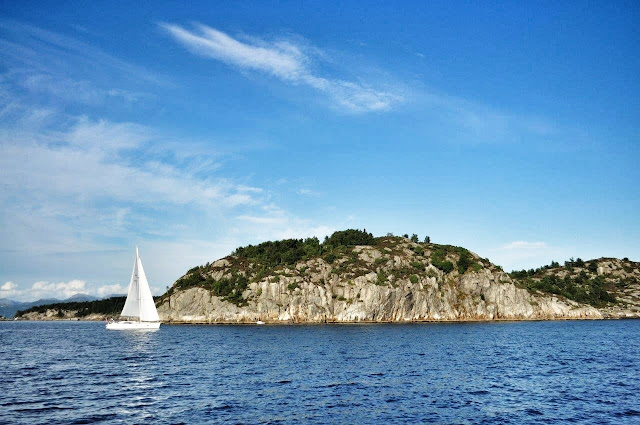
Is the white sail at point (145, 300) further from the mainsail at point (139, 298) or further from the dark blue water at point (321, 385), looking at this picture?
the dark blue water at point (321, 385)

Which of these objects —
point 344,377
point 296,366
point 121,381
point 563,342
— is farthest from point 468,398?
point 563,342

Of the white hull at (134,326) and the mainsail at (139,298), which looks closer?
the mainsail at (139,298)

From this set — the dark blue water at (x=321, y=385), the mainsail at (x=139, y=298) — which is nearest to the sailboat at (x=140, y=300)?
the mainsail at (x=139, y=298)

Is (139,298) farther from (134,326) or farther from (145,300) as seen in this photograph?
(134,326)

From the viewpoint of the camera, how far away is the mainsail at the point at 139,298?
437ft

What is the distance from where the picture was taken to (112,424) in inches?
1324

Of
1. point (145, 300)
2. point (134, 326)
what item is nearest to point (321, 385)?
point (145, 300)

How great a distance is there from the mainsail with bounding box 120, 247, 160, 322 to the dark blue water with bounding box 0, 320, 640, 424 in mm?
47758

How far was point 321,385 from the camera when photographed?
49188 millimetres

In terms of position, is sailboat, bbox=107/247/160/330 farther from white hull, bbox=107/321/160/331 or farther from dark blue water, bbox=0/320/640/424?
dark blue water, bbox=0/320/640/424

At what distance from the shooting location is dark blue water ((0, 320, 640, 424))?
Result: 3700 centimetres

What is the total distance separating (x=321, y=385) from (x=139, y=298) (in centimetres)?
10280

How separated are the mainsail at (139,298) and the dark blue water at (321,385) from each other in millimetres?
47758

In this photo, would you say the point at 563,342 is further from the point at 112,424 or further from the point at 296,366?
the point at 112,424
